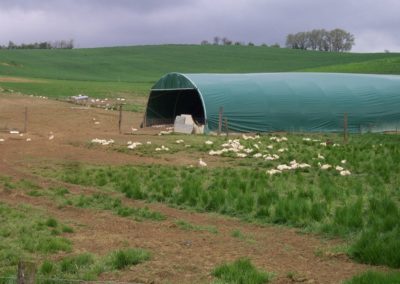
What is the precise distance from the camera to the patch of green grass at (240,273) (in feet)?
27.3

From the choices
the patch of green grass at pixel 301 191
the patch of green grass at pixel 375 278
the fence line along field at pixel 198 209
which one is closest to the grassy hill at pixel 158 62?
the fence line along field at pixel 198 209

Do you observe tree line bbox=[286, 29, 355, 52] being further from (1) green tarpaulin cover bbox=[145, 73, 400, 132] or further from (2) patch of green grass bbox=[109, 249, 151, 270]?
(2) patch of green grass bbox=[109, 249, 151, 270]

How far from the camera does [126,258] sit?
948 cm

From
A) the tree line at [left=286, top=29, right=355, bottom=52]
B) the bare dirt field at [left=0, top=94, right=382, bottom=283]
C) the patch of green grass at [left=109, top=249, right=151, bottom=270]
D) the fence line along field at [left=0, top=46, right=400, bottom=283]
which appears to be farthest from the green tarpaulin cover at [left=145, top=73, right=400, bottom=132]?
the tree line at [left=286, top=29, right=355, bottom=52]

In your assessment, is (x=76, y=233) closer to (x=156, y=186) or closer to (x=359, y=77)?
(x=156, y=186)

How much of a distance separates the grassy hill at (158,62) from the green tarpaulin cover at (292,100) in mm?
33506

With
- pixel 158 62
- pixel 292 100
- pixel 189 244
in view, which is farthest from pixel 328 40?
pixel 189 244

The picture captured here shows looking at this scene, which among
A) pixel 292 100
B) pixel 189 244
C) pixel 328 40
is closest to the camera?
pixel 189 244

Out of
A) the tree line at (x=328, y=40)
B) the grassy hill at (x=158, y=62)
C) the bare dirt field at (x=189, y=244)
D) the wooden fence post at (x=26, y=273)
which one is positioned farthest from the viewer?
the tree line at (x=328, y=40)

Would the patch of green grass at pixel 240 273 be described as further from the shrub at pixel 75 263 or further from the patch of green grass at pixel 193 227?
the patch of green grass at pixel 193 227

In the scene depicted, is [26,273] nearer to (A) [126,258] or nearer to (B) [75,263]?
(B) [75,263]

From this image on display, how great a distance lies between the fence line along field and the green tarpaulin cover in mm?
6136

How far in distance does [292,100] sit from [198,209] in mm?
23876

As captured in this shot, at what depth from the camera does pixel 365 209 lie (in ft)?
40.4
